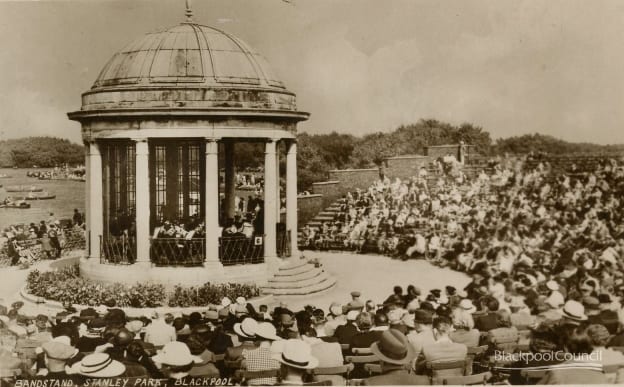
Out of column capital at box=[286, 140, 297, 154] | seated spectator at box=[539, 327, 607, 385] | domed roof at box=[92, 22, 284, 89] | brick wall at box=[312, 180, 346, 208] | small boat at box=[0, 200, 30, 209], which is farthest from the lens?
brick wall at box=[312, 180, 346, 208]

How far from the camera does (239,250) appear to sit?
26.6 meters

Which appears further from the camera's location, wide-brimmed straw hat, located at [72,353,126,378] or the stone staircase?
the stone staircase

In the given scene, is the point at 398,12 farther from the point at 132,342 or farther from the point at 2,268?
the point at 2,268

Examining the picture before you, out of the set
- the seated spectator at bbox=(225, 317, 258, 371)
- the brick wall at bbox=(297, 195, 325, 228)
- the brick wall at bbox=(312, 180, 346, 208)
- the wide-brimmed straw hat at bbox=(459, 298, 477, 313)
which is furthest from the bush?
the brick wall at bbox=(312, 180, 346, 208)

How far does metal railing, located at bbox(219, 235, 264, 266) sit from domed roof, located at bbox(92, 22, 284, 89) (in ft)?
18.5

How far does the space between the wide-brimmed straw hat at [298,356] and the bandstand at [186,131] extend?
12.2 m

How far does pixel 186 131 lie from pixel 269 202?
412 cm

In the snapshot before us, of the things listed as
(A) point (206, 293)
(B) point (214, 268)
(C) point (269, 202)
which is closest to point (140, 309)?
(A) point (206, 293)

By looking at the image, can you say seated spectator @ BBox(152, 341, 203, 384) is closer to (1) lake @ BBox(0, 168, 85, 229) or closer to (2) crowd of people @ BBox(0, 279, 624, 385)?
(2) crowd of people @ BBox(0, 279, 624, 385)

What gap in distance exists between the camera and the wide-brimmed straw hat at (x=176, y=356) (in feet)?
42.4

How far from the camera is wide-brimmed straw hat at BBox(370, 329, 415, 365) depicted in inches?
520

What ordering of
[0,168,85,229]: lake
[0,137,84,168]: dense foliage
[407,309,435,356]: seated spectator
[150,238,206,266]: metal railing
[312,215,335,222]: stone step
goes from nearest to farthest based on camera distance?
[407,309,435,356]: seated spectator → [150,238,206,266]: metal railing → [0,137,84,168]: dense foliage → [0,168,85,229]: lake → [312,215,335,222]: stone step

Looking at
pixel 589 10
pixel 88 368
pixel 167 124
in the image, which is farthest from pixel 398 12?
pixel 88 368

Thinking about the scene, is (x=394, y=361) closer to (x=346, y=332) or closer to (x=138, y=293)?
(x=346, y=332)
